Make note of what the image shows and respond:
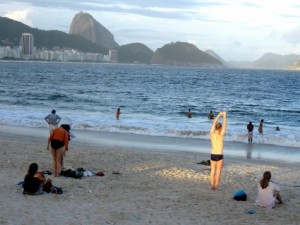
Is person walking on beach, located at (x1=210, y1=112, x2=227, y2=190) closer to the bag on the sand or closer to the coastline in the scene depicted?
the bag on the sand

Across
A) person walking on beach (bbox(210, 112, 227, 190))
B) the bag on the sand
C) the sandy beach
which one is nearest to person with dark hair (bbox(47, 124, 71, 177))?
the sandy beach

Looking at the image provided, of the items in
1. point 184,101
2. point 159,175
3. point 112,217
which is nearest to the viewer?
point 112,217

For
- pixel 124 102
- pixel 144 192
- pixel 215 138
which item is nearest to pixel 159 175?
pixel 144 192

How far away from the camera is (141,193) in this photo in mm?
11641

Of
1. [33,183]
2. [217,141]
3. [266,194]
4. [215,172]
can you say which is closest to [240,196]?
[266,194]

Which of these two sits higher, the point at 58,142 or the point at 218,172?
the point at 58,142

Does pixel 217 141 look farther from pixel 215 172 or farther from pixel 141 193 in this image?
pixel 141 193

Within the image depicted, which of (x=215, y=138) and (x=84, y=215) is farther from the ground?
(x=215, y=138)

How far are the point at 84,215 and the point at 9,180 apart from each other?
11.8 ft

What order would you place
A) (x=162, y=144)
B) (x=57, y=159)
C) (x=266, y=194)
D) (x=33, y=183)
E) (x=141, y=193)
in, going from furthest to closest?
(x=162, y=144)
(x=57, y=159)
(x=141, y=193)
(x=33, y=183)
(x=266, y=194)

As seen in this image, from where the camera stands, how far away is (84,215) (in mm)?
9469

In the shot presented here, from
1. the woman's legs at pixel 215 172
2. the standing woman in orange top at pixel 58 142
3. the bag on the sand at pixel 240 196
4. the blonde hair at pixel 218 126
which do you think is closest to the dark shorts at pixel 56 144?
the standing woman in orange top at pixel 58 142

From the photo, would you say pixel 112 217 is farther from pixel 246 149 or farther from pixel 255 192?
pixel 246 149

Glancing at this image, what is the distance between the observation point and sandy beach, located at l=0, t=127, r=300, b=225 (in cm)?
955
